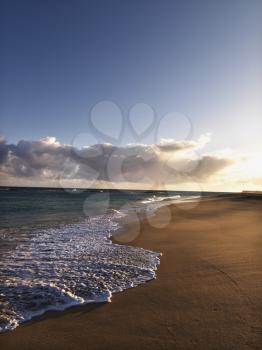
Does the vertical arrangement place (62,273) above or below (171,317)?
below

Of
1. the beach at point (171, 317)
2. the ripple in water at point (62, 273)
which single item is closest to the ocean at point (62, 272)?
the ripple in water at point (62, 273)

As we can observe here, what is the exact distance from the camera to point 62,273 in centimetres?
793

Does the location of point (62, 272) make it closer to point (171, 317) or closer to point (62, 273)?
point (62, 273)

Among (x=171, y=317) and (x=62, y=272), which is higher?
(x=171, y=317)

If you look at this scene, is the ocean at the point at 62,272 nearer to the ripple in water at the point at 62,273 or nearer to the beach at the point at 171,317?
the ripple in water at the point at 62,273

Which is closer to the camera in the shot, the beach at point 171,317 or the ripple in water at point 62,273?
the beach at point 171,317

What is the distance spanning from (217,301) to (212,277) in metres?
1.54

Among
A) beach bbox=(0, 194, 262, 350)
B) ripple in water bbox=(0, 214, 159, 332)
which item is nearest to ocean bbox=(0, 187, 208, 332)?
ripple in water bbox=(0, 214, 159, 332)

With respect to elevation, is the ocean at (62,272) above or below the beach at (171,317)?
below

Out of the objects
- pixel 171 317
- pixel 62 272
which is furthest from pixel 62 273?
pixel 171 317

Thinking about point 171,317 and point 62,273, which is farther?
point 62,273

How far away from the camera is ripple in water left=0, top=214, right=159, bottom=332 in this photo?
18.9 feet

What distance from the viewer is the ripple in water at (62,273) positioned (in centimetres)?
577

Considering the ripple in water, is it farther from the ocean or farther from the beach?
the beach
